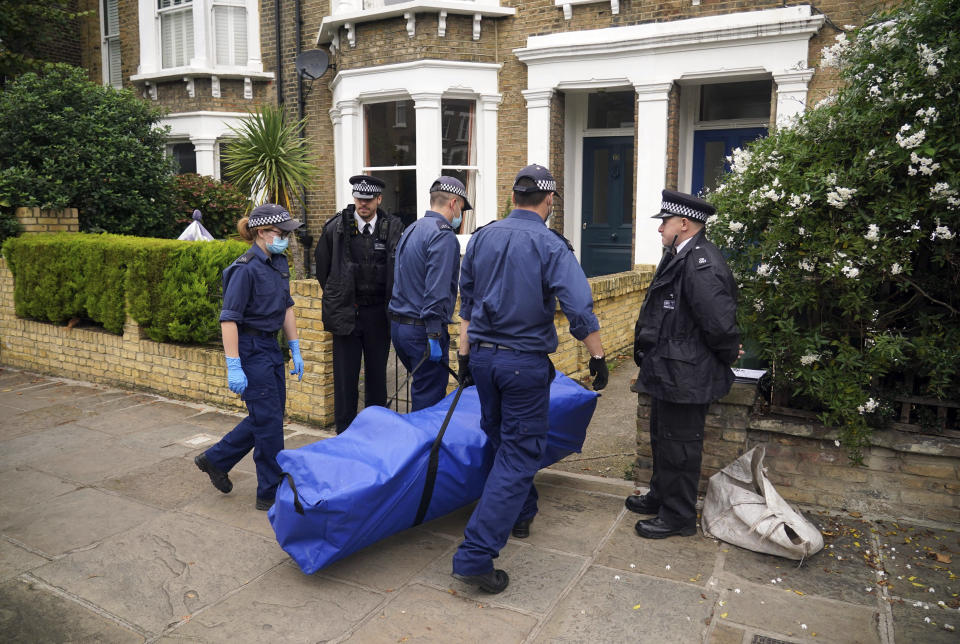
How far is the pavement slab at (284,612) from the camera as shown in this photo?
3363mm

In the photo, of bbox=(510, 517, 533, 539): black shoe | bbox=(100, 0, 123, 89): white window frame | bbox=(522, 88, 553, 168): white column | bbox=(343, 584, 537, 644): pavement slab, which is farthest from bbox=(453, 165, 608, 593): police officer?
bbox=(100, 0, 123, 89): white window frame

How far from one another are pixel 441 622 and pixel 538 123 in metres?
8.71

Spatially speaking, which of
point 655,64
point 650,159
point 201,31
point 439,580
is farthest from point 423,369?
point 201,31

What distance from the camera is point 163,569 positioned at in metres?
3.97

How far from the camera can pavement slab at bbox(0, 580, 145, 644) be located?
335cm

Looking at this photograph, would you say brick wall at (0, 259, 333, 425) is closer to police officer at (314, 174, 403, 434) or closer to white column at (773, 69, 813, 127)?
police officer at (314, 174, 403, 434)

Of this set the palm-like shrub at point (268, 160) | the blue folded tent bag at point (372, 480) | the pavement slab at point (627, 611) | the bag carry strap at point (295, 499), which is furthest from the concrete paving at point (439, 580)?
the palm-like shrub at point (268, 160)

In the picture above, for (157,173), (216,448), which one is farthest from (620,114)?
(216,448)

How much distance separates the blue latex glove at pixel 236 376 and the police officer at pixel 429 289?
113cm

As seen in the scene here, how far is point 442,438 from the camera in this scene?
3.97m

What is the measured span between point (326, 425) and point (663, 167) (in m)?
6.10

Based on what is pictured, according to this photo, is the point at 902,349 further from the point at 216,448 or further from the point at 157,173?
the point at 157,173

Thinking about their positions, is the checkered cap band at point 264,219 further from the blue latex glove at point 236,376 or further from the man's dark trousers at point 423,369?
the man's dark trousers at point 423,369

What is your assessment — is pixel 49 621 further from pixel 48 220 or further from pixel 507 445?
pixel 48 220
